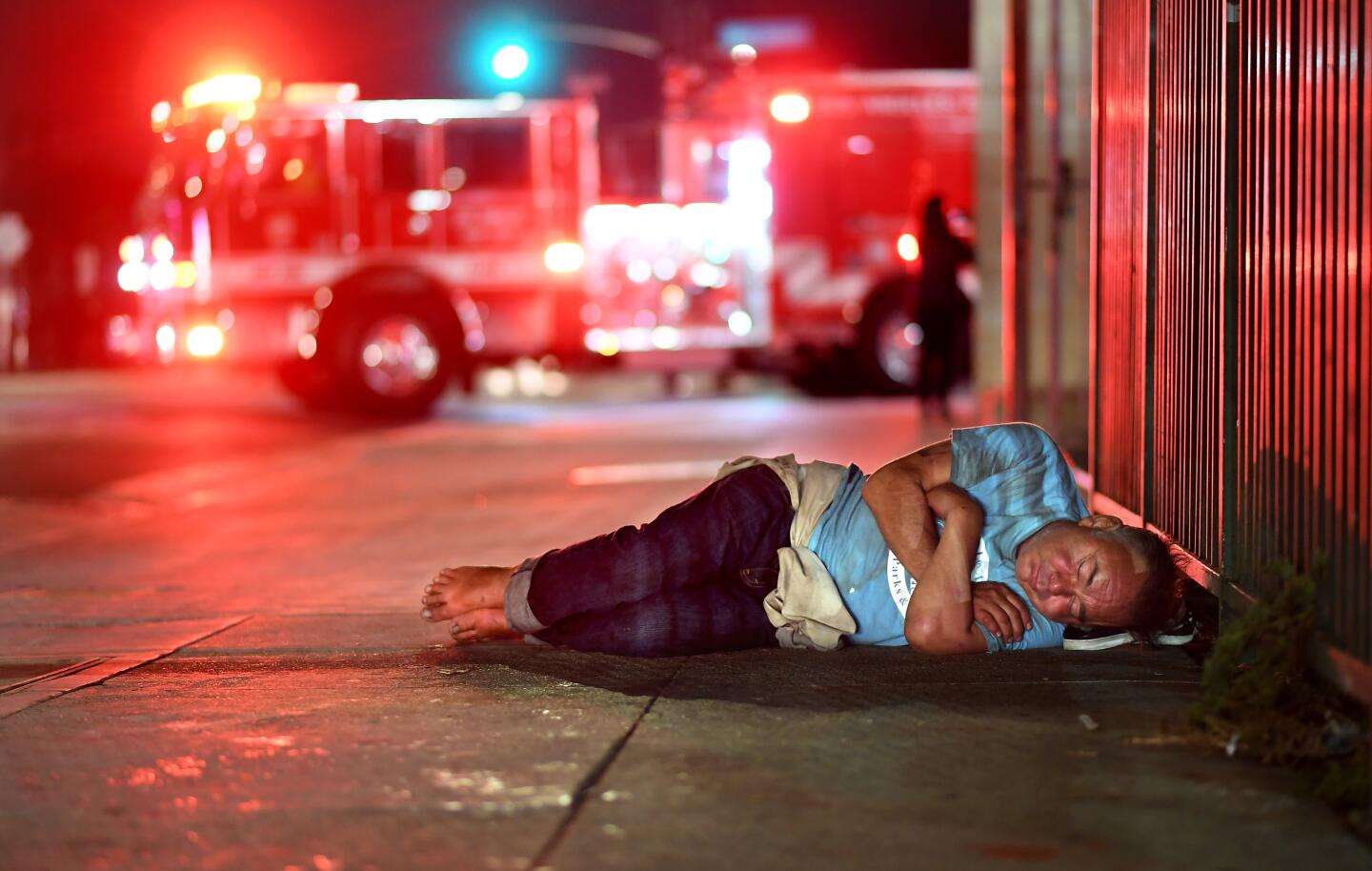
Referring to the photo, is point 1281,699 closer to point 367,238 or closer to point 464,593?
point 464,593

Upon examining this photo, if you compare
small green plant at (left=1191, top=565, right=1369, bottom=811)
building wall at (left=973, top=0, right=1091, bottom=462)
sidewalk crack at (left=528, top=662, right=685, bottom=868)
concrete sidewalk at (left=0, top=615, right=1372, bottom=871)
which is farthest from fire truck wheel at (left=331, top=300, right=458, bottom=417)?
small green plant at (left=1191, top=565, right=1369, bottom=811)

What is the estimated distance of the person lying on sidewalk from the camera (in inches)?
172

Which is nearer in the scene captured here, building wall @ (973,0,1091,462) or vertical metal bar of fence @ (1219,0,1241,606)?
vertical metal bar of fence @ (1219,0,1241,606)

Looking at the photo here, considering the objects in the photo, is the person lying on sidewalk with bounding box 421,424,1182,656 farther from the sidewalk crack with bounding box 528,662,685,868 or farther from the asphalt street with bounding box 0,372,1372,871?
the sidewalk crack with bounding box 528,662,685,868

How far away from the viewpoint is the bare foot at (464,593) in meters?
4.84

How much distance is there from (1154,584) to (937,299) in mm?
8836

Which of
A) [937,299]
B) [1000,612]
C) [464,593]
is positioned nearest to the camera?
[1000,612]

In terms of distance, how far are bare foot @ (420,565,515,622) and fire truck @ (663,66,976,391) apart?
10.5m

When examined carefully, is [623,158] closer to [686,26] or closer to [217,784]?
[686,26]

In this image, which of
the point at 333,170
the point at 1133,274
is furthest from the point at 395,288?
the point at 1133,274

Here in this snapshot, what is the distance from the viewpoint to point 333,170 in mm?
14188

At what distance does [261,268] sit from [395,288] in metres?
1.12

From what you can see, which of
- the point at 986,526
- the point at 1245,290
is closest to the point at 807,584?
the point at 986,526

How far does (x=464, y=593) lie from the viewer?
4836 mm
